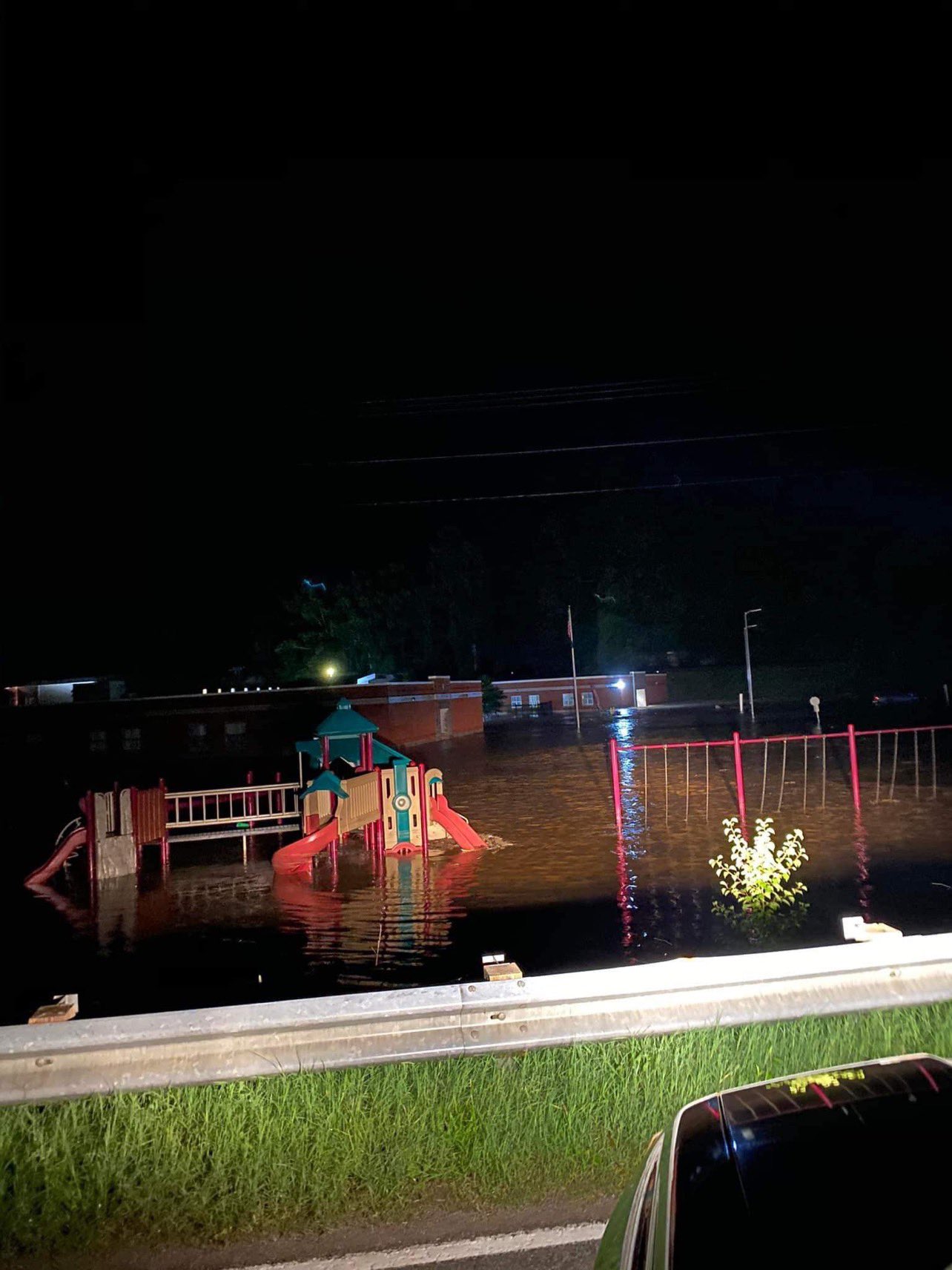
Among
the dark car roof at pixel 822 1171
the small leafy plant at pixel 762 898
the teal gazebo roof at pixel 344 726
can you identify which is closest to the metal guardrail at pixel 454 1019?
the dark car roof at pixel 822 1171

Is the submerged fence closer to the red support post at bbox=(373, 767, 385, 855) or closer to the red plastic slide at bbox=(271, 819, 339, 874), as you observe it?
the red support post at bbox=(373, 767, 385, 855)

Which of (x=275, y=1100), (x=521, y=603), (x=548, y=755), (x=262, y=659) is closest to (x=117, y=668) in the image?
(x=262, y=659)

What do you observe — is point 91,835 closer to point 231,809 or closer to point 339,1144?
point 231,809

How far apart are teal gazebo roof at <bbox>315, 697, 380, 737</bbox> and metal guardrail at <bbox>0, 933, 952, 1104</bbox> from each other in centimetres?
961

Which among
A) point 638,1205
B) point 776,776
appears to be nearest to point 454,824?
point 776,776

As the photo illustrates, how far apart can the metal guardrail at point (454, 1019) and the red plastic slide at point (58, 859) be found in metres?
8.71

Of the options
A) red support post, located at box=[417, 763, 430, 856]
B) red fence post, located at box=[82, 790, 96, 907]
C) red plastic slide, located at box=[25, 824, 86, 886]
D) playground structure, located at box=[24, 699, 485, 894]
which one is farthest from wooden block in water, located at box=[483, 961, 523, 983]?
red plastic slide, located at box=[25, 824, 86, 886]

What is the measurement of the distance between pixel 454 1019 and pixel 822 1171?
1.99 m

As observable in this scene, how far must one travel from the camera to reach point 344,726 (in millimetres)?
13703

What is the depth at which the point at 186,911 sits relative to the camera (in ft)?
32.7

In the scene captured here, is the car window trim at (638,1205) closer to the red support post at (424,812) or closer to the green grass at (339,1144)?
the green grass at (339,1144)

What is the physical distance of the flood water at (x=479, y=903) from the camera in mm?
7629

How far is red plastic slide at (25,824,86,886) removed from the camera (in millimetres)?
11789

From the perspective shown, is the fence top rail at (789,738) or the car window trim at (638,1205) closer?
the car window trim at (638,1205)
